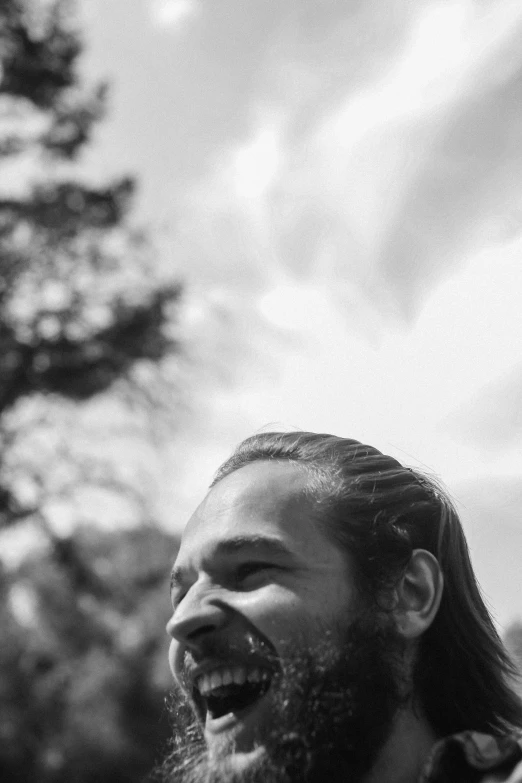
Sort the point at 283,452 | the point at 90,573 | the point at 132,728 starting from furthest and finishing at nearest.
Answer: the point at 132,728 < the point at 90,573 < the point at 283,452

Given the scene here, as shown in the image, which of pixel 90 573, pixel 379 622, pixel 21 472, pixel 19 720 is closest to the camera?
pixel 379 622

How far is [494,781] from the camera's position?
63.4 inches

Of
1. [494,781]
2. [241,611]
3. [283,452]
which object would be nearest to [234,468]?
[283,452]

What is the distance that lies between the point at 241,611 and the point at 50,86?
1122cm

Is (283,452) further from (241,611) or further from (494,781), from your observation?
(494,781)

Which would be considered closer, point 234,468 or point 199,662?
point 199,662

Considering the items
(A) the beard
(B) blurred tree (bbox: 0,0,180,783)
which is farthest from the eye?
(B) blurred tree (bbox: 0,0,180,783)

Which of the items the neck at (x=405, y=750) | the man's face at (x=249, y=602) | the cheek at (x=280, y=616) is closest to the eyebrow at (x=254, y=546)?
the man's face at (x=249, y=602)

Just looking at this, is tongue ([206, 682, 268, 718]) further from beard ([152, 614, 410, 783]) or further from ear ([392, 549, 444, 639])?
ear ([392, 549, 444, 639])

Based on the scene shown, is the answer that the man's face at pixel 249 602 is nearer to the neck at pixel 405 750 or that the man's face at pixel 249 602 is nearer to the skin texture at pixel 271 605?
the skin texture at pixel 271 605

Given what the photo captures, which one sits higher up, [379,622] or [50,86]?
[50,86]

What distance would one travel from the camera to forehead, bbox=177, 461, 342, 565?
85.8 inches

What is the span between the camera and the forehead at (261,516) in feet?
7.15

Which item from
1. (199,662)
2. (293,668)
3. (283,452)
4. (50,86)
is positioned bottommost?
(293,668)
